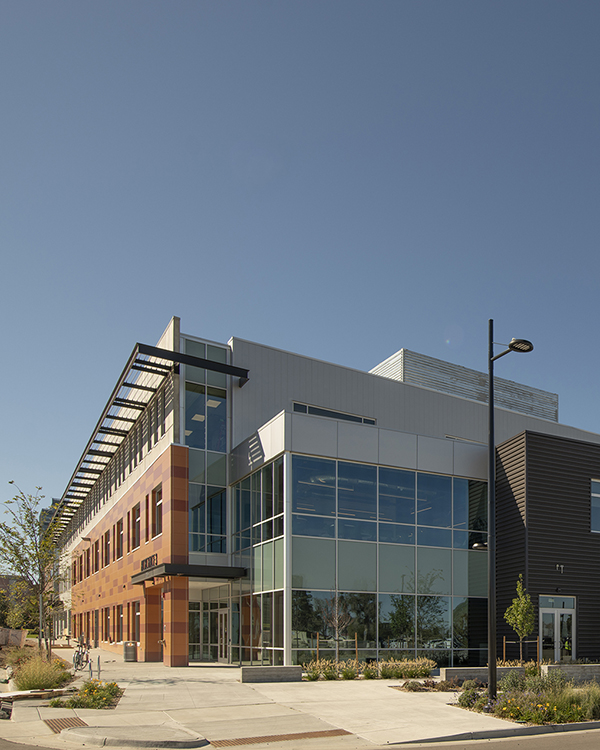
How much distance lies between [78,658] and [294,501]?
9.57 meters

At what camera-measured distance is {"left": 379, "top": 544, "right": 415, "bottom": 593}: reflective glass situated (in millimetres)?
25328

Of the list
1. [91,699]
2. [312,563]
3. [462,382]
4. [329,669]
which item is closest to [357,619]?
[312,563]

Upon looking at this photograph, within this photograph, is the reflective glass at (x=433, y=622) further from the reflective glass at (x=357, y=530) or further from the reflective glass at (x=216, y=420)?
the reflective glass at (x=216, y=420)

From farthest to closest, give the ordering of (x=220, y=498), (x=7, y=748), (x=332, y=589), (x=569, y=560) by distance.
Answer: (x=220, y=498)
(x=569, y=560)
(x=332, y=589)
(x=7, y=748)

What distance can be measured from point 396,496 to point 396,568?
2628 mm

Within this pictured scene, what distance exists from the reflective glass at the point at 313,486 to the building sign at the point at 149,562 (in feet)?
30.2

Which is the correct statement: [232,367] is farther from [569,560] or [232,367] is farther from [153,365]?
[569,560]

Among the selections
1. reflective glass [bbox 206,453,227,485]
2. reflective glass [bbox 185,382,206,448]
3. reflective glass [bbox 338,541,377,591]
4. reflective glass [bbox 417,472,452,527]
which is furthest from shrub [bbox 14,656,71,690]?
reflective glass [bbox 417,472,452,527]

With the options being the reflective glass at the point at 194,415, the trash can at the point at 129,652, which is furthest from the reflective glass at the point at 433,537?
the trash can at the point at 129,652

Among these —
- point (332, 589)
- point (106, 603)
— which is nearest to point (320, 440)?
point (332, 589)

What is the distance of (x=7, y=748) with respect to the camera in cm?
1154

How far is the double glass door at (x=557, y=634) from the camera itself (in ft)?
81.1

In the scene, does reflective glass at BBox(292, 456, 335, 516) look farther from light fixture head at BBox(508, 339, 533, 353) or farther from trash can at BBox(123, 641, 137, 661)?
trash can at BBox(123, 641, 137, 661)

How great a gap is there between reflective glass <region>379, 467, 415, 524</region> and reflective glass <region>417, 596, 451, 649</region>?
9.97 ft
